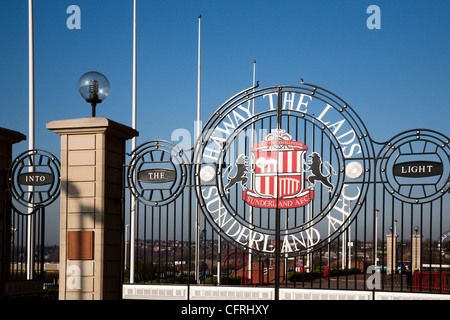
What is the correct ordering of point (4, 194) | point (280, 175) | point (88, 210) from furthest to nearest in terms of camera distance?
point (4, 194) → point (280, 175) → point (88, 210)

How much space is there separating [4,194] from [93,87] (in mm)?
2682

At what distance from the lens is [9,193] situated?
9.58 metres

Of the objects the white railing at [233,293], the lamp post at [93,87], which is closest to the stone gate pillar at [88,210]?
the lamp post at [93,87]

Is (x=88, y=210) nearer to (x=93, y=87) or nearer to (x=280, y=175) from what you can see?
(x=93, y=87)

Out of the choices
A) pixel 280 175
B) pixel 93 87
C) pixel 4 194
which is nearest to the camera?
pixel 93 87

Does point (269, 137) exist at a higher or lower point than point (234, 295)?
higher

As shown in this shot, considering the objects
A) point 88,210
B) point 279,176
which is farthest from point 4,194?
point 279,176

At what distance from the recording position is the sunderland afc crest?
27.7ft

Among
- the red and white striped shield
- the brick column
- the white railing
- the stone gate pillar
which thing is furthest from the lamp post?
the white railing

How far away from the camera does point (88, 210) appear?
7992 mm

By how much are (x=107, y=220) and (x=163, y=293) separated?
172cm

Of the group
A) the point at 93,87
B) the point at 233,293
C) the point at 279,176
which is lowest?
the point at 233,293
